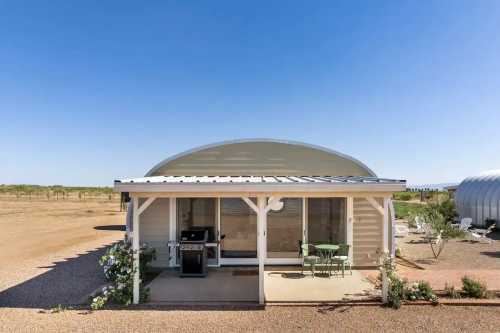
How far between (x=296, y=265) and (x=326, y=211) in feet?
5.81

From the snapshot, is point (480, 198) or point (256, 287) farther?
point (480, 198)

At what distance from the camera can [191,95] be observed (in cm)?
1596

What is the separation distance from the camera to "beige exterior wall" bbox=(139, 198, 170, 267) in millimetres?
9320

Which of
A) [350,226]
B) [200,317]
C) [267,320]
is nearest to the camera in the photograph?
[267,320]

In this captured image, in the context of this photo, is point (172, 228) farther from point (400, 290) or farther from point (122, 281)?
point (400, 290)

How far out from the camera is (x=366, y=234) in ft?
31.2

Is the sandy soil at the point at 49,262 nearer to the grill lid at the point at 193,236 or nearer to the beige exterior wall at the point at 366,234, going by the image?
the grill lid at the point at 193,236

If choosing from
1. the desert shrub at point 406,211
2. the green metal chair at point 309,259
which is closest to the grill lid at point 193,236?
the green metal chair at point 309,259

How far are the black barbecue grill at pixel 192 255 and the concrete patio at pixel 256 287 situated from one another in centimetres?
25

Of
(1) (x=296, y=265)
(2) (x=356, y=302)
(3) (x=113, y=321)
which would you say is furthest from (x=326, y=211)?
(3) (x=113, y=321)

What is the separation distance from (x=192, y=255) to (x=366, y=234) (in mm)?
5026

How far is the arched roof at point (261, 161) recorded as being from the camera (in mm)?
9867

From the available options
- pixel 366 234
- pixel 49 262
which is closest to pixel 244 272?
pixel 366 234

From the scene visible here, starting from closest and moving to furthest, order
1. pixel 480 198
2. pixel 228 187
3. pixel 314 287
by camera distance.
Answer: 1. pixel 228 187
2. pixel 314 287
3. pixel 480 198
